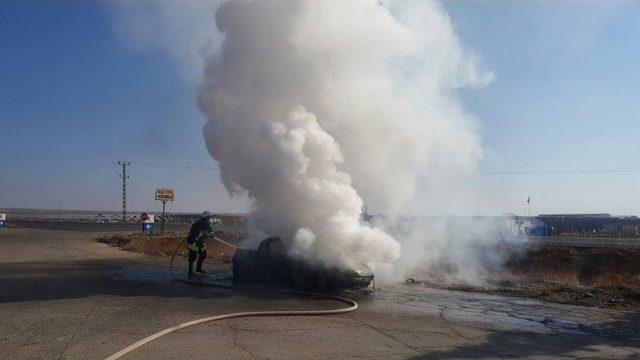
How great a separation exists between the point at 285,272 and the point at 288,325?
15.0 ft

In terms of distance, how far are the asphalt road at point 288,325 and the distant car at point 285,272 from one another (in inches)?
27.5

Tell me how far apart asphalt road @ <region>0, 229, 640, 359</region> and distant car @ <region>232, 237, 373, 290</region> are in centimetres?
70

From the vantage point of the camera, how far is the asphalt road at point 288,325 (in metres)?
7.12

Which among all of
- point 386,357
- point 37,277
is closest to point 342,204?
point 386,357

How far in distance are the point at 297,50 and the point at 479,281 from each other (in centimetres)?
976

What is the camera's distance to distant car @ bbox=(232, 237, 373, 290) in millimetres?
12625

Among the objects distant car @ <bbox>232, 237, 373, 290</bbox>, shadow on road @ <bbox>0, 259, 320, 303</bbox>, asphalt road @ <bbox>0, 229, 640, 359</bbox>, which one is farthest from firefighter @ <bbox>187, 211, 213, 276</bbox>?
distant car @ <bbox>232, 237, 373, 290</bbox>

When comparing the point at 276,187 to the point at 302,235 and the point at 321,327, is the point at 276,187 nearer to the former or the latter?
the point at 302,235

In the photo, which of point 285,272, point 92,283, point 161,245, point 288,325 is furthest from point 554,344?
point 161,245

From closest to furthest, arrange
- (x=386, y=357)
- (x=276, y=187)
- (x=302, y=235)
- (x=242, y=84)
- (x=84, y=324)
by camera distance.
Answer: (x=386, y=357) < (x=84, y=324) < (x=302, y=235) < (x=276, y=187) < (x=242, y=84)

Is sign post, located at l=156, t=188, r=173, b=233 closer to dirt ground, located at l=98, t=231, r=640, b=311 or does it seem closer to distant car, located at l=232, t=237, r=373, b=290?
dirt ground, located at l=98, t=231, r=640, b=311

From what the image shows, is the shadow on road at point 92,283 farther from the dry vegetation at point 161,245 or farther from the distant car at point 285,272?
the dry vegetation at point 161,245

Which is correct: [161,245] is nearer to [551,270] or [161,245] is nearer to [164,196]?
[164,196]

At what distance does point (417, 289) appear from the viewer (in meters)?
14.5
